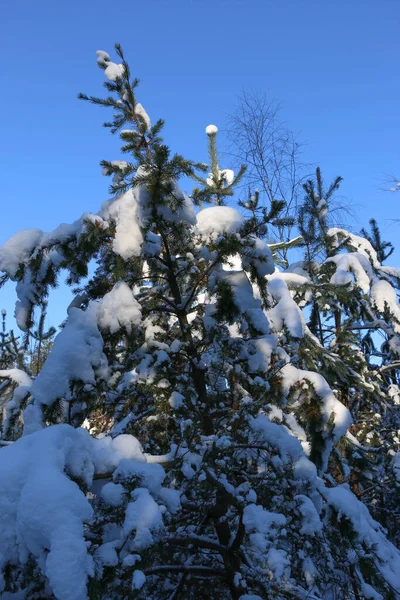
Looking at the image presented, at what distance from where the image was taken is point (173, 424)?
173 inches

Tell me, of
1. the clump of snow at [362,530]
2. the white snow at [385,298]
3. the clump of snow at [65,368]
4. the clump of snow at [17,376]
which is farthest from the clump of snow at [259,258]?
the white snow at [385,298]

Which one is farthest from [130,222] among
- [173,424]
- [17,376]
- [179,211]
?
[17,376]

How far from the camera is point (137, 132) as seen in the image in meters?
3.62

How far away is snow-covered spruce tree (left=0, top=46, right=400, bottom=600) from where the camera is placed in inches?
92.4

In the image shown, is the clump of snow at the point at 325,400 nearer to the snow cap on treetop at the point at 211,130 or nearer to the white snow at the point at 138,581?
the white snow at the point at 138,581

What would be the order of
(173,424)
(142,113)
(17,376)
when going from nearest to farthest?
(142,113) < (173,424) < (17,376)

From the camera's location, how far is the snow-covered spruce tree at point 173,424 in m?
2.35

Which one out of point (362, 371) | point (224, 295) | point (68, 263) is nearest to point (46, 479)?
point (224, 295)

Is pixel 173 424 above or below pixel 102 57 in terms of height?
below

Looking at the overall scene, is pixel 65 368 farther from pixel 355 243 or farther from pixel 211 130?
pixel 355 243

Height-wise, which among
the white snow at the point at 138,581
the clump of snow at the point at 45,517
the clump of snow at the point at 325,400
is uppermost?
the clump of snow at the point at 325,400

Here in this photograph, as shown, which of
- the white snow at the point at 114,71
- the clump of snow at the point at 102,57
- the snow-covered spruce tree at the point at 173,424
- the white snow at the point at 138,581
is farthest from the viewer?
the clump of snow at the point at 102,57

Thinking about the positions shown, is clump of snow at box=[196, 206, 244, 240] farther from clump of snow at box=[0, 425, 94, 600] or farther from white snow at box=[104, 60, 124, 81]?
clump of snow at box=[0, 425, 94, 600]

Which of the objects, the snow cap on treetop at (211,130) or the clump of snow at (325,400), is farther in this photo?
the snow cap on treetop at (211,130)
